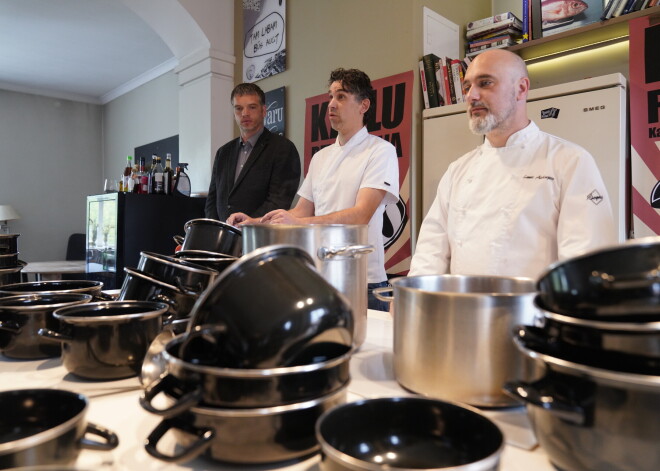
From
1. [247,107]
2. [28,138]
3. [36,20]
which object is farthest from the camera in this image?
[28,138]

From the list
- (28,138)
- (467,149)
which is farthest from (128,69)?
(467,149)

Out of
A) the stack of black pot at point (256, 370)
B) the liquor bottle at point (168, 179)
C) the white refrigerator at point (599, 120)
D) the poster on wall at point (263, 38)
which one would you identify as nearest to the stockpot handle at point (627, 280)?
the stack of black pot at point (256, 370)

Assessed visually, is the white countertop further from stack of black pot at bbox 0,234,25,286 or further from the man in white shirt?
the man in white shirt

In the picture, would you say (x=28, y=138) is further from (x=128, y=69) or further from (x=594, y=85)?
(x=594, y=85)

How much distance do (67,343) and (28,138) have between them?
7.20 meters

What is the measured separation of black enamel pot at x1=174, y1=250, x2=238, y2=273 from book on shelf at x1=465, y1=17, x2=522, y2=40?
7.57 ft

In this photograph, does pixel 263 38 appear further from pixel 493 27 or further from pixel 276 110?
pixel 493 27

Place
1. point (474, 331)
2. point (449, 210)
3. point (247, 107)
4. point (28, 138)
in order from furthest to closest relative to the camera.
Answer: point (28, 138) → point (247, 107) → point (449, 210) → point (474, 331)

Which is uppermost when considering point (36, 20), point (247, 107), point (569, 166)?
point (36, 20)

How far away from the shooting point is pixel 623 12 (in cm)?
221

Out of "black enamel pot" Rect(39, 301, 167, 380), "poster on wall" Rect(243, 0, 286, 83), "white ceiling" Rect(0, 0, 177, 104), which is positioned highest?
"white ceiling" Rect(0, 0, 177, 104)

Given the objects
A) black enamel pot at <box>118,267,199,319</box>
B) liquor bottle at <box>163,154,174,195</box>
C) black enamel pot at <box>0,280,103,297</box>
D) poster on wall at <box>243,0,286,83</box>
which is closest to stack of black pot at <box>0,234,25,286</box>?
black enamel pot at <box>0,280,103,297</box>

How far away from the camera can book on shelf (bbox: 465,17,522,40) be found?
2.59 meters

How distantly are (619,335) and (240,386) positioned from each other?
0.34 m
